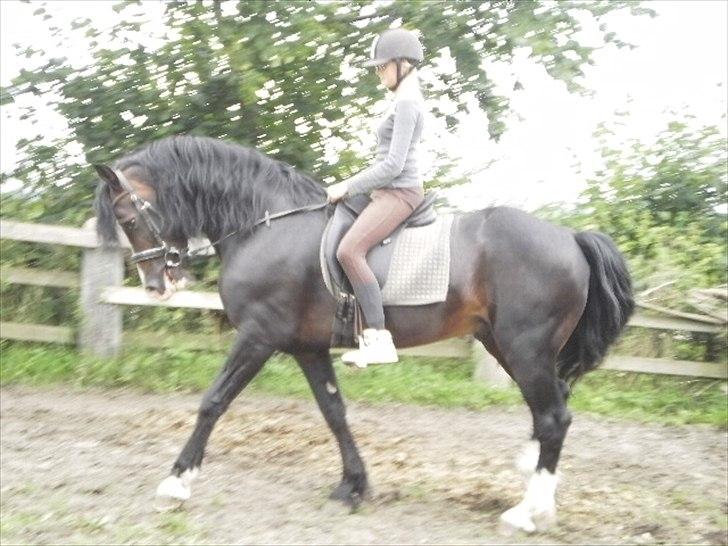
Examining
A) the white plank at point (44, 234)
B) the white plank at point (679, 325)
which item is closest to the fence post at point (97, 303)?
the white plank at point (44, 234)

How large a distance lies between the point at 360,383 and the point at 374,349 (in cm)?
373

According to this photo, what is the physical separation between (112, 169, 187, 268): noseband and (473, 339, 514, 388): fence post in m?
4.24

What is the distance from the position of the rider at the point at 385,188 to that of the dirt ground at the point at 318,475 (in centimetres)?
103

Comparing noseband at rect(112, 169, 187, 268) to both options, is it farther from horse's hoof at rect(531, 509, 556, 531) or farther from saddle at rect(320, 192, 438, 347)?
horse's hoof at rect(531, 509, 556, 531)

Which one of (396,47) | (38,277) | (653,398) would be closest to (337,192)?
(396,47)

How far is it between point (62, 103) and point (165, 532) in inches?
206

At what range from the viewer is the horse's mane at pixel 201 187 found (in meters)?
5.34

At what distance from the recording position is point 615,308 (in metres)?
5.27

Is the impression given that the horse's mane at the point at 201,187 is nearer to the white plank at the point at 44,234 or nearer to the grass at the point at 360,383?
the white plank at the point at 44,234

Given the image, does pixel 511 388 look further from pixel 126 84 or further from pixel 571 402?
pixel 126 84

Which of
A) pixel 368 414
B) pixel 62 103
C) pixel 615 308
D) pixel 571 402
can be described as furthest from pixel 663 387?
pixel 62 103

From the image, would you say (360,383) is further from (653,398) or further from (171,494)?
(171,494)

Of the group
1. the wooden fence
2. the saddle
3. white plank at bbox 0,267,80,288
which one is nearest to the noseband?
the saddle

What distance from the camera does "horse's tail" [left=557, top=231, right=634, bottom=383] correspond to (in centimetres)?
526
